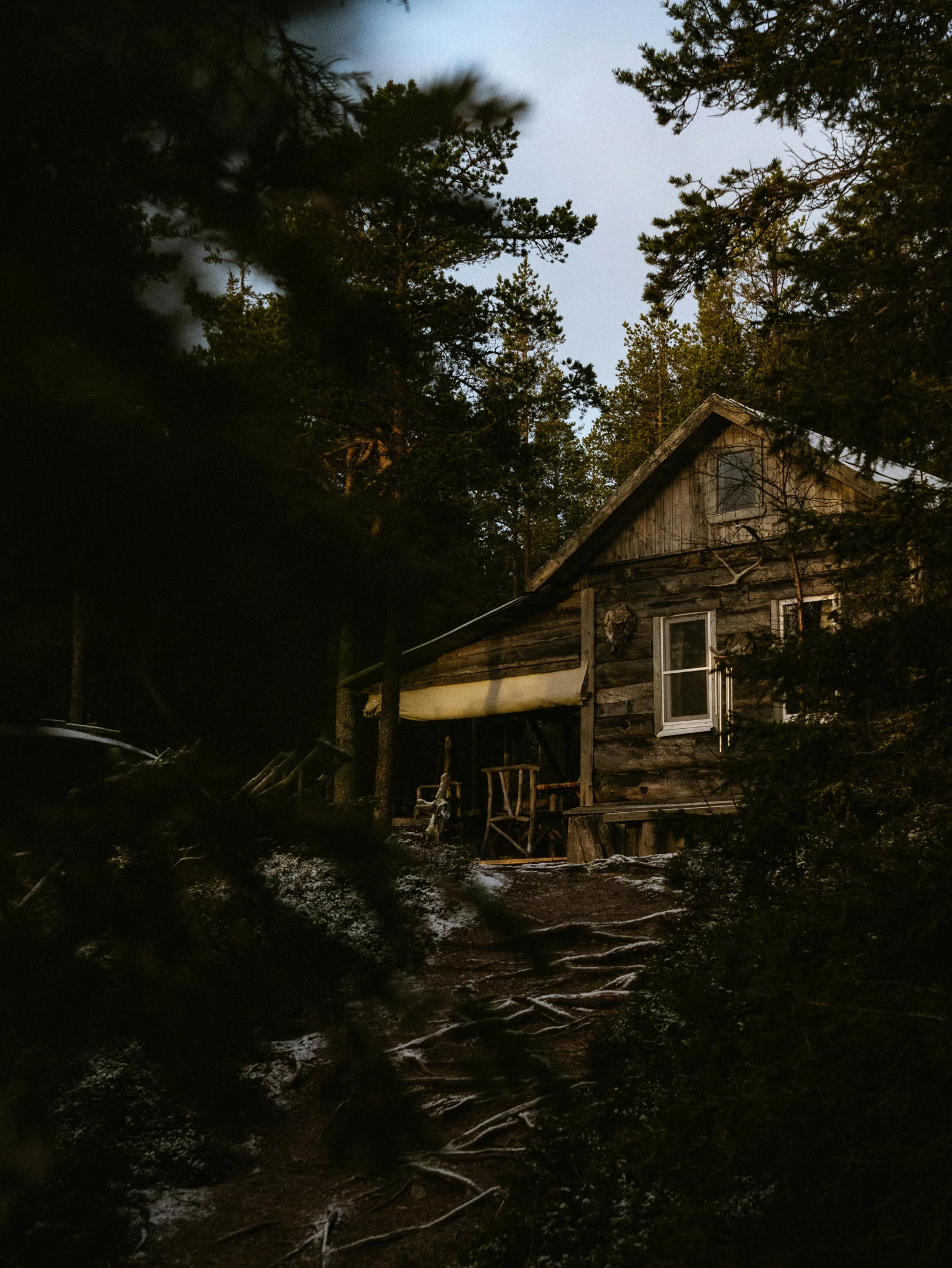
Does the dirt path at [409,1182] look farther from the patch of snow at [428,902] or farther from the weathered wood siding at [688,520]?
the weathered wood siding at [688,520]

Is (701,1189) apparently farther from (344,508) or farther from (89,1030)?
(344,508)

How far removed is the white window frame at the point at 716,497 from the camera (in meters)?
15.4

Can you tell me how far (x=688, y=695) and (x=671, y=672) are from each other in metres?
0.38

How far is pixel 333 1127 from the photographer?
2.64 meters

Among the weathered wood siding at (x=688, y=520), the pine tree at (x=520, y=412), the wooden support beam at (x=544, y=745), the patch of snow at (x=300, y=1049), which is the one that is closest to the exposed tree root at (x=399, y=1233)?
the patch of snow at (x=300, y=1049)

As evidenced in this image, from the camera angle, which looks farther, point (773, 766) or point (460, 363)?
point (773, 766)

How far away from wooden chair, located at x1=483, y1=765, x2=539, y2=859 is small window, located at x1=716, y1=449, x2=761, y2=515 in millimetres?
4735

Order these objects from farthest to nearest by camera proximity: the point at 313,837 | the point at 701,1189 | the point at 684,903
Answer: the point at 684,903
the point at 701,1189
the point at 313,837

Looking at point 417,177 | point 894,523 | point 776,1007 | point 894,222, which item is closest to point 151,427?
point 417,177

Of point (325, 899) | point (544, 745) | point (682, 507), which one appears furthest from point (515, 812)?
point (325, 899)

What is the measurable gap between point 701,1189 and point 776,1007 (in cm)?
86

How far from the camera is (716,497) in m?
15.9

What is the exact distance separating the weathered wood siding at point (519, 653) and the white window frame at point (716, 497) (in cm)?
241

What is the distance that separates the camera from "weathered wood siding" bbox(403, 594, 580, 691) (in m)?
17.2
